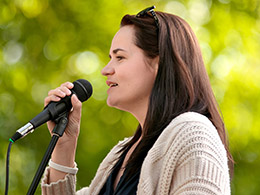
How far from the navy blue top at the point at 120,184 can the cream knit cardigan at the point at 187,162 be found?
0.18 m

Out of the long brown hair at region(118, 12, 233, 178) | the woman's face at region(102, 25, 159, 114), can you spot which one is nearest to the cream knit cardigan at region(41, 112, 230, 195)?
the long brown hair at region(118, 12, 233, 178)

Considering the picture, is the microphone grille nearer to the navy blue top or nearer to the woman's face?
the woman's face

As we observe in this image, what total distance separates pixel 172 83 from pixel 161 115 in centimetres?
14

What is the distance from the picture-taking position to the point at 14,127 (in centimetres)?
401

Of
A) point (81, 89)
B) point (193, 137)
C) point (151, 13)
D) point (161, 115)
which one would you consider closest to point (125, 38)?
point (151, 13)

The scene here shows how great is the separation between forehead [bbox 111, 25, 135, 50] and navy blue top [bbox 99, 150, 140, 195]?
546 millimetres

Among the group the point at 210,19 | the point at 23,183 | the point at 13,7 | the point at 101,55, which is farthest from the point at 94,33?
the point at 23,183

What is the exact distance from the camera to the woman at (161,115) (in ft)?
4.92

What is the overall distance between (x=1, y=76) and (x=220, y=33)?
214cm

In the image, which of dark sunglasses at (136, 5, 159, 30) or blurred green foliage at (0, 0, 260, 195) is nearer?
dark sunglasses at (136, 5, 159, 30)

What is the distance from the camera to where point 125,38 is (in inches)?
75.8

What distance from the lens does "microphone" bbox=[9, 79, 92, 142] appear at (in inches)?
60.7

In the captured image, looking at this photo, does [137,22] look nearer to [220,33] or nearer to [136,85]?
[136,85]

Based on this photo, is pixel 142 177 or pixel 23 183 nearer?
pixel 142 177
